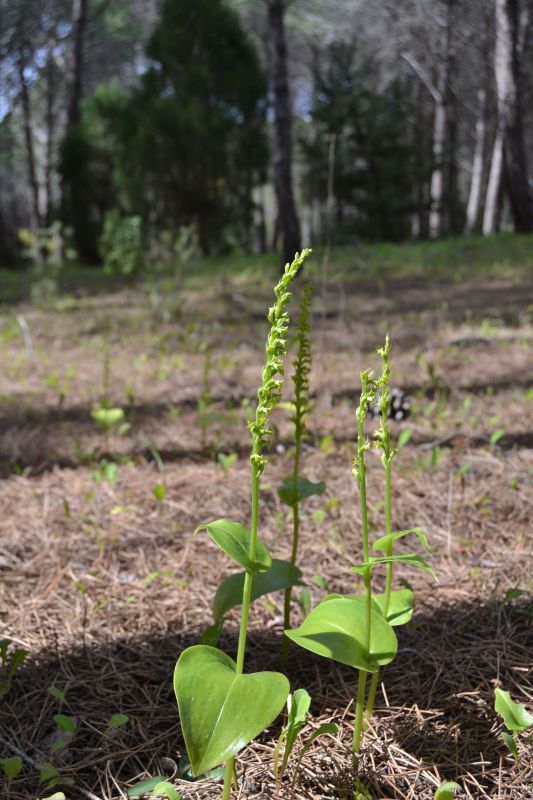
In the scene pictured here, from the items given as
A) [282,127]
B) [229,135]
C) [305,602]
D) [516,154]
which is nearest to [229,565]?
[305,602]

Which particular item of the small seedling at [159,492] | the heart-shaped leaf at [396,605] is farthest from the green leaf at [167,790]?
the small seedling at [159,492]

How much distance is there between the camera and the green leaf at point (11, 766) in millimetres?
1158

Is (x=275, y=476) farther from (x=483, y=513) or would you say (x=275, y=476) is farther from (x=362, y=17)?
(x=362, y=17)

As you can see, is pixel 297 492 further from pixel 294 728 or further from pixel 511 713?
pixel 511 713

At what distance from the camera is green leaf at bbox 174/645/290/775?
0.92 meters

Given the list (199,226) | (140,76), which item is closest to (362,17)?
(140,76)

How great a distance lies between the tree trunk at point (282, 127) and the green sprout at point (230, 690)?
649cm

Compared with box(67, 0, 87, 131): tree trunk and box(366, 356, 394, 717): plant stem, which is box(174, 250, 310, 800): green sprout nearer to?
box(366, 356, 394, 717): plant stem

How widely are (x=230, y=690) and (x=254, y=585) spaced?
1.38 ft

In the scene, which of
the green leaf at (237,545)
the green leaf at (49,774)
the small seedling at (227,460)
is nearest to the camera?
the green leaf at (237,545)

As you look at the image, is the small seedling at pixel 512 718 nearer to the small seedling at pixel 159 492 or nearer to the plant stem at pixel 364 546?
the plant stem at pixel 364 546

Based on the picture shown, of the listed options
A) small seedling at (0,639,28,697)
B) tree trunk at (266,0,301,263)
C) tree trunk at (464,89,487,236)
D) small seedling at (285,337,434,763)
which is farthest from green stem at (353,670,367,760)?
tree trunk at (464,89,487,236)

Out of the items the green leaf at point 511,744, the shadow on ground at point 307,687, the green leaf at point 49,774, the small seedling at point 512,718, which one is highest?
the small seedling at point 512,718

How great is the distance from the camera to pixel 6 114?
58.0 ft
